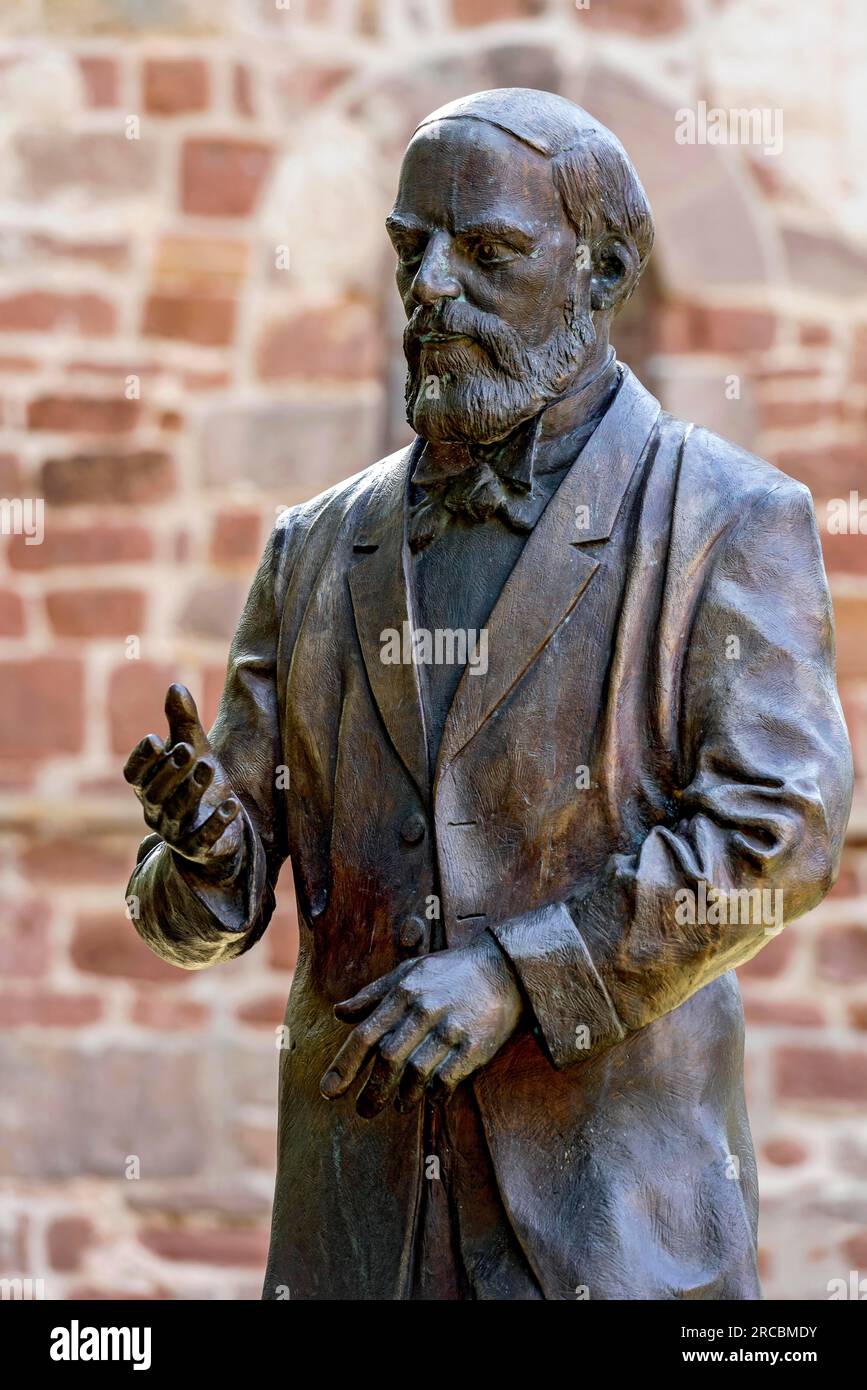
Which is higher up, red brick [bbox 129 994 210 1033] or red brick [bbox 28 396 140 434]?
red brick [bbox 28 396 140 434]

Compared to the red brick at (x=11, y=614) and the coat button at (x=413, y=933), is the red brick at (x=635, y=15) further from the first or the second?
the coat button at (x=413, y=933)

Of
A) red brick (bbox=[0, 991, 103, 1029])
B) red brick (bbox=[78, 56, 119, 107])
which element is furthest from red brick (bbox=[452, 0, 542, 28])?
red brick (bbox=[0, 991, 103, 1029])

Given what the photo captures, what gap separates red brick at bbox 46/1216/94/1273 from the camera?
748 centimetres

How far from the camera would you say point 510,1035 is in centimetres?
352

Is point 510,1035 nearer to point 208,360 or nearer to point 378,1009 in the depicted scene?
→ point 378,1009

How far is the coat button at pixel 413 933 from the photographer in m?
3.61

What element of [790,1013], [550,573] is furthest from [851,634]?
[550,573]

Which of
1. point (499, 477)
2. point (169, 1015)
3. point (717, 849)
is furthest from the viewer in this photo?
point (169, 1015)

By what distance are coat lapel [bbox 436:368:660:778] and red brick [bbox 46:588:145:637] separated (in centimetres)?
406

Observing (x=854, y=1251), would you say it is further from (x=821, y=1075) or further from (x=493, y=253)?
(x=493, y=253)

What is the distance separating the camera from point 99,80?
305 inches

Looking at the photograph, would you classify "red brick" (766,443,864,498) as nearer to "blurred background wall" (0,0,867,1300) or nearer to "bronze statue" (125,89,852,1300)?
"blurred background wall" (0,0,867,1300)

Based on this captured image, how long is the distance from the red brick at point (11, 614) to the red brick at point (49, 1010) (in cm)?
105

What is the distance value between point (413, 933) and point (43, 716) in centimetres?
418
